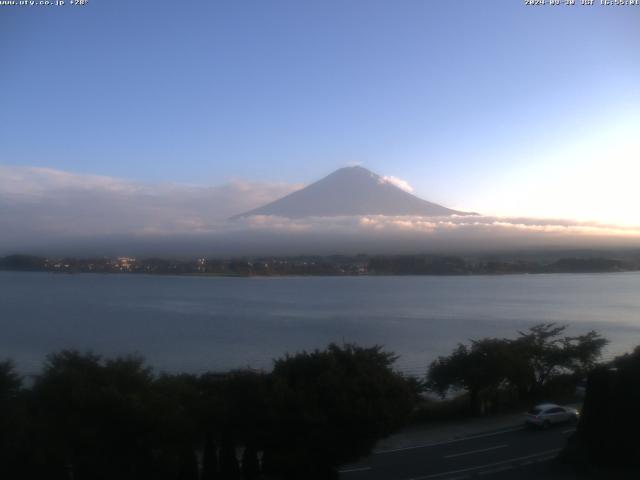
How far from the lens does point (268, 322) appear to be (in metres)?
35.5

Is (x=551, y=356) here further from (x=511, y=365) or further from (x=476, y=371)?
(x=476, y=371)

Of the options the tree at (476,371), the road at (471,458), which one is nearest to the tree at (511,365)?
the tree at (476,371)

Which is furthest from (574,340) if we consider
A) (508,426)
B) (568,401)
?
(508,426)

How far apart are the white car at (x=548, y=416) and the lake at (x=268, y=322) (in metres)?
10.5

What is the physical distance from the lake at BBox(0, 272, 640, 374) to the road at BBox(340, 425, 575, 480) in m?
11.2

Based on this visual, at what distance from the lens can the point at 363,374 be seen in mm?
6859

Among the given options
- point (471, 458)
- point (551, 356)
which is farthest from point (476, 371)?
point (471, 458)

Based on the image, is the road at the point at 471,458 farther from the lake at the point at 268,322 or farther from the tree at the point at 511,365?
the lake at the point at 268,322

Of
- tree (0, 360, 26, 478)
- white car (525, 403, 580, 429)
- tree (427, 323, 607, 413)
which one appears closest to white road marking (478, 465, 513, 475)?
white car (525, 403, 580, 429)

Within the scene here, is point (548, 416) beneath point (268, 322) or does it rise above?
above

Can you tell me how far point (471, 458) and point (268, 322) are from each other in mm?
27530

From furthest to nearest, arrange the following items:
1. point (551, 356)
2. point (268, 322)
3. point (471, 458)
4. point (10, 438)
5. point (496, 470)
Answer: point (268, 322)
point (551, 356)
point (471, 458)
point (496, 470)
point (10, 438)

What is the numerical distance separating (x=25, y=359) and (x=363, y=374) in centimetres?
2033

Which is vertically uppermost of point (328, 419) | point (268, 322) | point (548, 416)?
point (328, 419)
